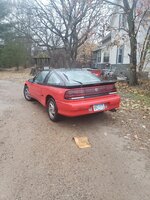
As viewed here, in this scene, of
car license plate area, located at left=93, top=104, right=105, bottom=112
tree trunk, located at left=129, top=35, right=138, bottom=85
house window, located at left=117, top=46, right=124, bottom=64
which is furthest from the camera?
house window, located at left=117, top=46, right=124, bottom=64

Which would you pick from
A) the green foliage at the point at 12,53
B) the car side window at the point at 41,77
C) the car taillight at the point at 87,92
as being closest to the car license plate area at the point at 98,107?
the car taillight at the point at 87,92

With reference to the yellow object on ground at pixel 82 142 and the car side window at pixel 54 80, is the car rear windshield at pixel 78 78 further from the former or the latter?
the yellow object on ground at pixel 82 142

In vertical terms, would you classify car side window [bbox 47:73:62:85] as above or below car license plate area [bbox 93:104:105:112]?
above

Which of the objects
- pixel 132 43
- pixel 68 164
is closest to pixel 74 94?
pixel 68 164

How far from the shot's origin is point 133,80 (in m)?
13.0

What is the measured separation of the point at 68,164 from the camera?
3822 mm

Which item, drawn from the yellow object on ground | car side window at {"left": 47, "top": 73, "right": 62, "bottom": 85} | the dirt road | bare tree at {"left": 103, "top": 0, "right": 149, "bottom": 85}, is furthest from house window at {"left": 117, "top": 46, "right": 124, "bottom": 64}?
the yellow object on ground

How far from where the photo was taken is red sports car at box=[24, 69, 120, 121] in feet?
17.8

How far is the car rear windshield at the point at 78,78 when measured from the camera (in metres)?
5.90

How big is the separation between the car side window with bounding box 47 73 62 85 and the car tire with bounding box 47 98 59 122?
0.50 m

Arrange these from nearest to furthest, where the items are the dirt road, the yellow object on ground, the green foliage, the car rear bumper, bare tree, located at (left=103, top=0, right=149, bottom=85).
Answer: the dirt road < the yellow object on ground < the car rear bumper < bare tree, located at (left=103, top=0, right=149, bottom=85) < the green foliage

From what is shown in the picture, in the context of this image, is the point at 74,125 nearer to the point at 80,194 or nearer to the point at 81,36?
the point at 80,194

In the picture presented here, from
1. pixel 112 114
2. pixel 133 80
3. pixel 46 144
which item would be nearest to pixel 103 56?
pixel 133 80

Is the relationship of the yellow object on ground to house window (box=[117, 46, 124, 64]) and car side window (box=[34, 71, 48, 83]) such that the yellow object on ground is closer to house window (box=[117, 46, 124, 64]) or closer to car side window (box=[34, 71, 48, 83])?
car side window (box=[34, 71, 48, 83])
